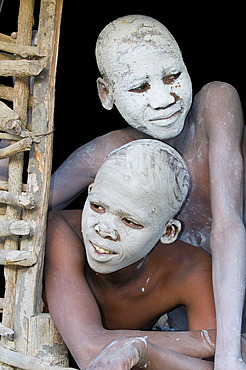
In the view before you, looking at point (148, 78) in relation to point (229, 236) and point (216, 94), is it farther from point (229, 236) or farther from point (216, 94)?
point (229, 236)

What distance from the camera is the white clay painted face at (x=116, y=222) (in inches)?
146

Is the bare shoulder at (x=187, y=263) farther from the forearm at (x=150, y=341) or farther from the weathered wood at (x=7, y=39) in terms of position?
the weathered wood at (x=7, y=39)

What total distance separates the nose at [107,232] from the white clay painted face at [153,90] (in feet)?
1.76

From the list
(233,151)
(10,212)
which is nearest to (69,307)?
(10,212)

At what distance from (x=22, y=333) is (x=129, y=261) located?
1.94 feet

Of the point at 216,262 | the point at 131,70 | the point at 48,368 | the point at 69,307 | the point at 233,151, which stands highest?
the point at 131,70

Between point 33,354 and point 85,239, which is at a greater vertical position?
point 85,239

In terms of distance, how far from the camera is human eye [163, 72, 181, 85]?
13.0ft

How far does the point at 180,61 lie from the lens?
4016 mm

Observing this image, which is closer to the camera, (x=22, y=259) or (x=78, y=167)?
(x=22, y=259)

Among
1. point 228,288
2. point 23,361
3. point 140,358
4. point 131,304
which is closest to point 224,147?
point 228,288

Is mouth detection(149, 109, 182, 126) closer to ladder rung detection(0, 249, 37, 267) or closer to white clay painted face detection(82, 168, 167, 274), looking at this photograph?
white clay painted face detection(82, 168, 167, 274)

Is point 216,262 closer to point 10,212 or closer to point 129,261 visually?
point 129,261

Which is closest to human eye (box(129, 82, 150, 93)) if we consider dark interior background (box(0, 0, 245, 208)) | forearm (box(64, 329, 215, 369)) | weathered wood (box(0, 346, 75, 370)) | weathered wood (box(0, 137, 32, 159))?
weathered wood (box(0, 137, 32, 159))
